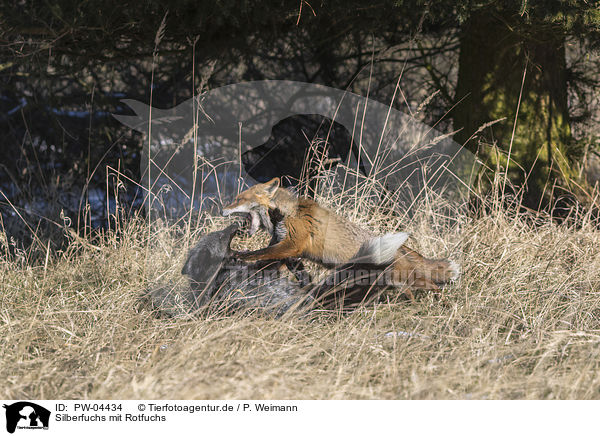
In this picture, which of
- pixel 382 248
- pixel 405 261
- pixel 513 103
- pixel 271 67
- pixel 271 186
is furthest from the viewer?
pixel 271 67

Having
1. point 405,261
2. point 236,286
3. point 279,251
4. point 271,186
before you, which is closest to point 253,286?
point 236,286

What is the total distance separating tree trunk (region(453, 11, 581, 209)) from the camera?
5277mm

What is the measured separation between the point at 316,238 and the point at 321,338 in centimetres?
49

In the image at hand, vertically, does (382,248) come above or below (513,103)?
below

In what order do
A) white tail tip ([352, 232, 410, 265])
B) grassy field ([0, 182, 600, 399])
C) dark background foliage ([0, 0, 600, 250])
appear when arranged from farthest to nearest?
dark background foliage ([0, 0, 600, 250])
white tail tip ([352, 232, 410, 265])
grassy field ([0, 182, 600, 399])

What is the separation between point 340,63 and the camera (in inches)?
276

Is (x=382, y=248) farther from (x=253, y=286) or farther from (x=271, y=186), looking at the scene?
(x=253, y=286)

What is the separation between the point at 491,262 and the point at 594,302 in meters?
0.65

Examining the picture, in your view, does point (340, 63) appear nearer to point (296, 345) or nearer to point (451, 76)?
point (451, 76)

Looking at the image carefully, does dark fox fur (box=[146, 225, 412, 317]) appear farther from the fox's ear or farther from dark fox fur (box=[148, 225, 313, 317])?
the fox's ear

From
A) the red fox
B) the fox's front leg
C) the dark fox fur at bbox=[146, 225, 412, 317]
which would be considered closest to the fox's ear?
the red fox

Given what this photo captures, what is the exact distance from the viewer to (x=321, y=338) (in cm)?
292

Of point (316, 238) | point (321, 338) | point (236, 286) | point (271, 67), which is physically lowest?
point (321, 338)

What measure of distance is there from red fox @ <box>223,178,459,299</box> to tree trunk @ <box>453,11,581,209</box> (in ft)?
8.18
